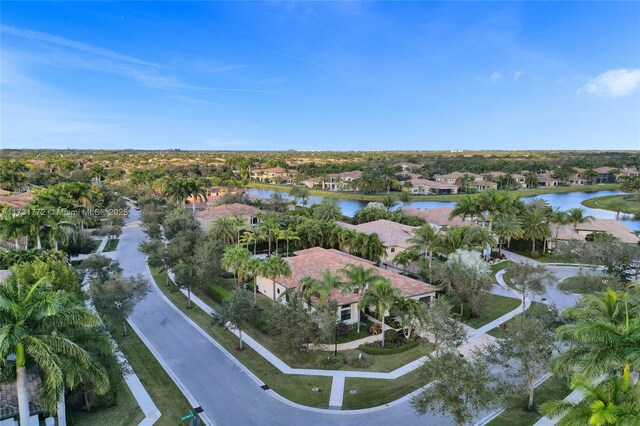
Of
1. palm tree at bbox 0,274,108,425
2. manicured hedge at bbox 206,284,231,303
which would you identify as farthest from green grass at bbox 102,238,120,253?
palm tree at bbox 0,274,108,425

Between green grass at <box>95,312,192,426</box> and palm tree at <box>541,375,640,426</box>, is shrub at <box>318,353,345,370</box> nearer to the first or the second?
green grass at <box>95,312,192,426</box>

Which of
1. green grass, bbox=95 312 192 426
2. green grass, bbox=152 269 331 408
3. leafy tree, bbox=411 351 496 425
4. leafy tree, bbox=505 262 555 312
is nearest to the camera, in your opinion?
leafy tree, bbox=411 351 496 425

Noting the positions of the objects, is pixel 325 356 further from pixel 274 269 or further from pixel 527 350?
pixel 527 350

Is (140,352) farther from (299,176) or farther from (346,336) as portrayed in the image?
(299,176)

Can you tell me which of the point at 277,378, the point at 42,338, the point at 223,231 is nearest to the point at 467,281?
the point at 277,378

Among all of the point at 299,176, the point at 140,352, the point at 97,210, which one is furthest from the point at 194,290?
the point at 299,176
